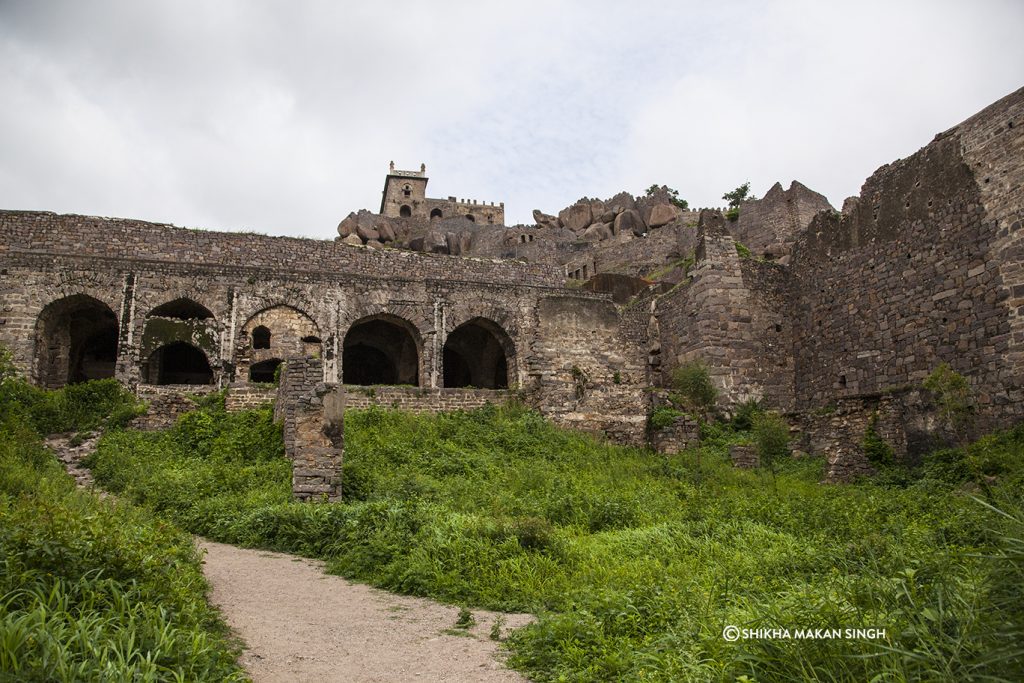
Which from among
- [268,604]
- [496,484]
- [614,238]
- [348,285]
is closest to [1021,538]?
[268,604]

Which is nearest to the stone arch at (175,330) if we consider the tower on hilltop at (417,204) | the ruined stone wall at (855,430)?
the ruined stone wall at (855,430)

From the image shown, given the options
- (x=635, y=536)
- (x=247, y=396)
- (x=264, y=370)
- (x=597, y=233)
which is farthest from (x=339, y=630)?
(x=597, y=233)

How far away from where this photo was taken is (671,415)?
58.1 feet

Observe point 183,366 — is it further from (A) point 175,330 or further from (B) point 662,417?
(B) point 662,417

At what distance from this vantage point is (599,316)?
21578 mm

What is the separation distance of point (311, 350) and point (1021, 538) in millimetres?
20901

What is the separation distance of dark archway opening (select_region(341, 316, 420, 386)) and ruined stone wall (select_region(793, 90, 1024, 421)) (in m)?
13.0

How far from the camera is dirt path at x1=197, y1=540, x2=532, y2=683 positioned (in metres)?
5.43

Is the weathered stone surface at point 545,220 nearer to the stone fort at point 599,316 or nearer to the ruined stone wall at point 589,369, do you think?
the stone fort at point 599,316

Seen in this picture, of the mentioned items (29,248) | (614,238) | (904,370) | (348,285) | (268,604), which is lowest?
(268,604)

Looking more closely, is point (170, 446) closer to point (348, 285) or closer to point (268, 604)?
point (348, 285)

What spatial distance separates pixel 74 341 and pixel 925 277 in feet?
77.1

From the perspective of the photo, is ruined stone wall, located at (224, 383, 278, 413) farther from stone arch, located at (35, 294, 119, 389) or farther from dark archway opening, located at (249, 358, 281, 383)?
Result: stone arch, located at (35, 294, 119, 389)

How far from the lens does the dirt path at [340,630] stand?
17.8 feet
